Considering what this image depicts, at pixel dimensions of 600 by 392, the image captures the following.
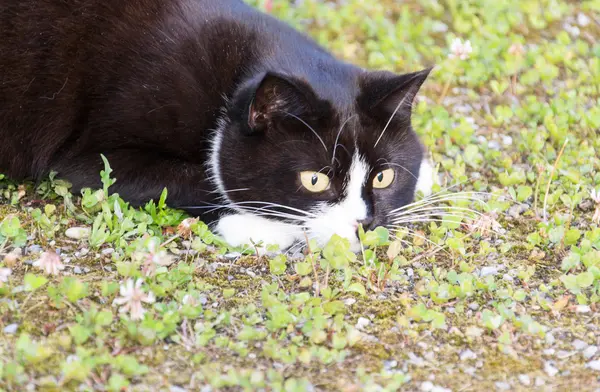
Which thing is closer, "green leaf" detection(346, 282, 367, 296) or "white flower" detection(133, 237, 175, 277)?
"white flower" detection(133, 237, 175, 277)

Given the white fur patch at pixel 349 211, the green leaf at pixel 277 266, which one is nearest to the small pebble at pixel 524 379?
the white fur patch at pixel 349 211

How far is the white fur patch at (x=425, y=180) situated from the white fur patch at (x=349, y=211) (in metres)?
0.61

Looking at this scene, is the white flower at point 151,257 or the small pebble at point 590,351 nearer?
the small pebble at point 590,351

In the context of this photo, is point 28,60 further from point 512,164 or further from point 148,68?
point 512,164

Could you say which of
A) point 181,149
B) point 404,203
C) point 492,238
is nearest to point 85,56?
point 181,149

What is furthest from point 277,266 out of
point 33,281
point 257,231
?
point 33,281

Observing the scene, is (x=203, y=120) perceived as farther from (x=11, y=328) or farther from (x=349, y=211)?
(x=11, y=328)

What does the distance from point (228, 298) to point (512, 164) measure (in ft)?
5.90

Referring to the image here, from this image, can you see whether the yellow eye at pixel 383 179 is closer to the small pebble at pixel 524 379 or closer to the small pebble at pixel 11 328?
the small pebble at pixel 524 379

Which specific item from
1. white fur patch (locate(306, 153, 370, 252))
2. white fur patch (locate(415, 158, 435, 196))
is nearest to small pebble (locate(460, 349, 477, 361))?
white fur patch (locate(306, 153, 370, 252))

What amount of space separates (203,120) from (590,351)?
1.68m

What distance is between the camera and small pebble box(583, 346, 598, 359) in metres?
2.60

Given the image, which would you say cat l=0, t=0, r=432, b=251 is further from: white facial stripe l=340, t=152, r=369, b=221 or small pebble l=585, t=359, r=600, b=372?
small pebble l=585, t=359, r=600, b=372

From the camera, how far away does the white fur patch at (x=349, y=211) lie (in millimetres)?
3025
